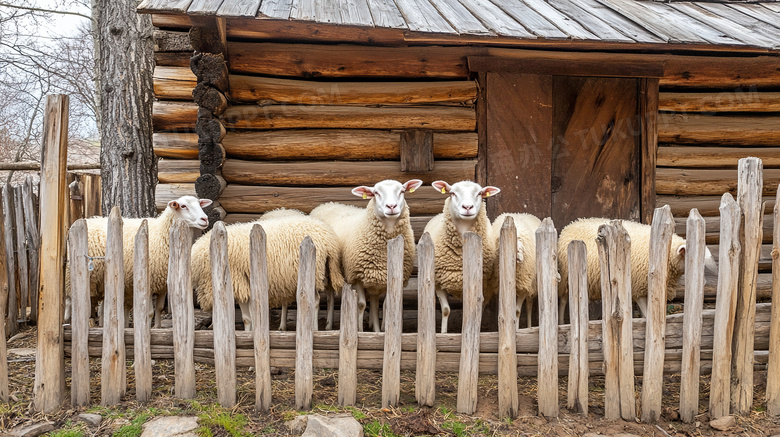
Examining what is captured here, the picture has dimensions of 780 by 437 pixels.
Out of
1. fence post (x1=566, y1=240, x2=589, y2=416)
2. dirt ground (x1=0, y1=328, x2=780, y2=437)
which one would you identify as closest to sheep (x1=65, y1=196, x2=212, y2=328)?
dirt ground (x1=0, y1=328, x2=780, y2=437)

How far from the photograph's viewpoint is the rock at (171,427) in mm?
3215

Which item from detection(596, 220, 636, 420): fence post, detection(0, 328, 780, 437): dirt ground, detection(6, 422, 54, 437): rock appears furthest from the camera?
detection(596, 220, 636, 420): fence post

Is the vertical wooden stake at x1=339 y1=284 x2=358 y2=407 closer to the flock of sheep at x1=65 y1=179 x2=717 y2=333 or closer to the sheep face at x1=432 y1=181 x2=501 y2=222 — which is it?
the flock of sheep at x1=65 y1=179 x2=717 y2=333

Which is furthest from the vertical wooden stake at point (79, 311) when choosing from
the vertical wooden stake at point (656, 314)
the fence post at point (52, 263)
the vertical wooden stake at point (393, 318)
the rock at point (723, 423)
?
the rock at point (723, 423)

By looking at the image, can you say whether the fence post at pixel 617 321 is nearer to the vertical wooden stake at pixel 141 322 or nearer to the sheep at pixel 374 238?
the sheep at pixel 374 238

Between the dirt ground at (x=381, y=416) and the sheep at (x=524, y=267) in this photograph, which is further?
the sheep at (x=524, y=267)

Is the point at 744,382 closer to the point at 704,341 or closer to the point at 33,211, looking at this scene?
the point at 704,341

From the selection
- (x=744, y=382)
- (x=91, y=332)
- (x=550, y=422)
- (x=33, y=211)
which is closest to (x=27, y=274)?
(x=33, y=211)

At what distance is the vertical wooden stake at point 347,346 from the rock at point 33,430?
1828 millimetres

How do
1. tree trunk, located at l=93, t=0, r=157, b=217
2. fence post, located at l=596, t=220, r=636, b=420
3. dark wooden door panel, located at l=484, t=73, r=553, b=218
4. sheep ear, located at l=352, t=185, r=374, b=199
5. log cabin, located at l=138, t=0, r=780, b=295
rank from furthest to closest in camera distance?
tree trunk, located at l=93, t=0, r=157, b=217, dark wooden door panel, located at l=484, t=73, r=553, b=218, log cabin, located at l=138, t=0, r=780, b=295, sheep ear, located at l=352, t=185, r=374, b=199, fence post, located at l=596, t=220, r=636, b=420

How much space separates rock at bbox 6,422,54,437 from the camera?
10.5ft

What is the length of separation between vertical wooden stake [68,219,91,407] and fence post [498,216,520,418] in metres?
2.77

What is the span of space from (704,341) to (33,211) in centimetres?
664

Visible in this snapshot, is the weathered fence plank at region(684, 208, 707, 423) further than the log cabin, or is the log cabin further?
the log cabin
